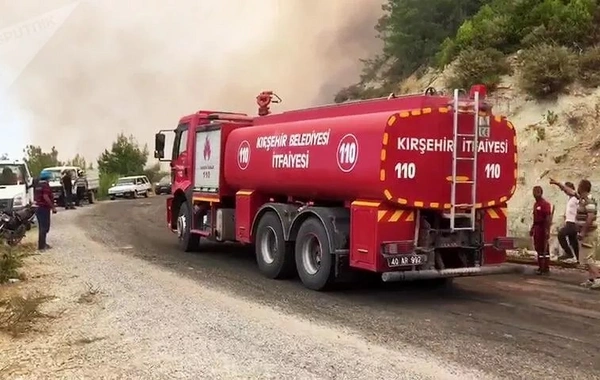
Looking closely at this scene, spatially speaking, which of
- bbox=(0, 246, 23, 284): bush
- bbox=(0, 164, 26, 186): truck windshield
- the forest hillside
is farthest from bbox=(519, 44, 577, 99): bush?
bbox=(0, 246, 23, 284): bush

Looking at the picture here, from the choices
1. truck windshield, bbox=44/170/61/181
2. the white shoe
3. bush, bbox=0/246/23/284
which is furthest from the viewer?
truck windshield, bbox=44/170/61/181

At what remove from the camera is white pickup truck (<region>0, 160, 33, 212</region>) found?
16.1 meters

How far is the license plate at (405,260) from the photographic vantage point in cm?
865

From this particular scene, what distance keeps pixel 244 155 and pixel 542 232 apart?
16.9 ft

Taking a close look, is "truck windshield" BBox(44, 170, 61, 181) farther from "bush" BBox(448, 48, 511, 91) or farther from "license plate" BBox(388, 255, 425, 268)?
"license plate" BBox(388, 255, 425, 268)

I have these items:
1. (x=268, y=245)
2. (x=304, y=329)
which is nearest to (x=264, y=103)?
(x=268, y=245)

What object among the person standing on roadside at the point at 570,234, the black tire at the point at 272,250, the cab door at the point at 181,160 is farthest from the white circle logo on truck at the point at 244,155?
the person standing on roadside at the point at 570,234

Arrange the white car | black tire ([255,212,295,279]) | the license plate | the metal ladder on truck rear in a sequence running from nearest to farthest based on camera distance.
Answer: the license plate → the metal ladder on truck rear → black tire ([255,212,295,279]) → the white car

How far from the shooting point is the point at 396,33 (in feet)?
101

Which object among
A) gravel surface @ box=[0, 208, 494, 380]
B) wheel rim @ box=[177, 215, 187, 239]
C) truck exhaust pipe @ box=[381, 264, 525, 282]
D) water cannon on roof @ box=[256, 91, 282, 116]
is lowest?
gravel surface @ box=[0, 208, 494, 380]

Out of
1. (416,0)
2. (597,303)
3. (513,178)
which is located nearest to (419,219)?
(513,178)

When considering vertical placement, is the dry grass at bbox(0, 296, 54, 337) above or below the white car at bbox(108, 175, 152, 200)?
below

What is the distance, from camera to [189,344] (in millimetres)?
6836

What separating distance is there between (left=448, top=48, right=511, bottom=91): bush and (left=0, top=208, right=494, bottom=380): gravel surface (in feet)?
47.4
